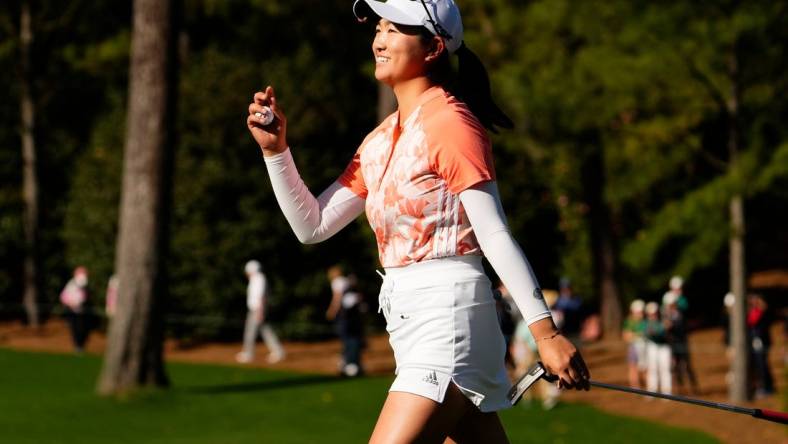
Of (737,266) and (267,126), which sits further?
(737,266)

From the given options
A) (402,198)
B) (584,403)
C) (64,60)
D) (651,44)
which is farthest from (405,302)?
(64,60)

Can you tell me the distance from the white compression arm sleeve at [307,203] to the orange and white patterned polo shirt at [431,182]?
0.31 m

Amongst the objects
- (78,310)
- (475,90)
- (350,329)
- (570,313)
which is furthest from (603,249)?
(475,90)

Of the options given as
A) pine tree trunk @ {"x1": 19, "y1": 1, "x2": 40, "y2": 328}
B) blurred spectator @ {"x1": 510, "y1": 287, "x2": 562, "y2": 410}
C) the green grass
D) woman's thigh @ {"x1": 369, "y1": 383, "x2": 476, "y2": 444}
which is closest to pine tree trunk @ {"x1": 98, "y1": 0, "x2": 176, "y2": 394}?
the green grass

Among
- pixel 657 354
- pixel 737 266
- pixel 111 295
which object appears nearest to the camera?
pixel 737 266

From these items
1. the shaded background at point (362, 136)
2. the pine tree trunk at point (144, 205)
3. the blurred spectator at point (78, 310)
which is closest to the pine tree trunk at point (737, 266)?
the shaded background at point (362, 136)

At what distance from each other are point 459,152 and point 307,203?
0.71m

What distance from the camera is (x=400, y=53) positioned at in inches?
166

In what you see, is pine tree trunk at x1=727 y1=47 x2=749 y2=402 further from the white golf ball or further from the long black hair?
the white golf ball

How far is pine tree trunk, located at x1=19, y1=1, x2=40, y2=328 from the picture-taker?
30.3 m

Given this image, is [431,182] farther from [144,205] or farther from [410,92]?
[144,205]

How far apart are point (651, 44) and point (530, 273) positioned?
1443 cm

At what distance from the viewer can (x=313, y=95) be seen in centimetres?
2694

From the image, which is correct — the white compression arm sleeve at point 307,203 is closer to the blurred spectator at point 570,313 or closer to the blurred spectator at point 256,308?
the blurred spectator at point 570,313
